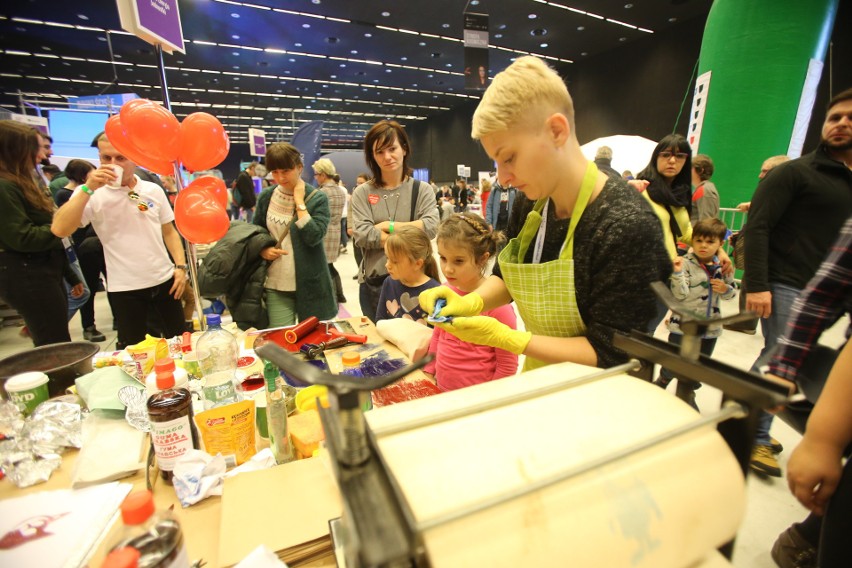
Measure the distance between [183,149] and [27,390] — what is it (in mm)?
1135

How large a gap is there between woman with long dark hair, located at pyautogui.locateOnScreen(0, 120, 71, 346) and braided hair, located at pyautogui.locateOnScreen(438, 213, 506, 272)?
210cm

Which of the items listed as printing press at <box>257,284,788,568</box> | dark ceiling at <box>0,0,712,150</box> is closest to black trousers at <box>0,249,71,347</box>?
printing press at <box>257,284,788,568</box>

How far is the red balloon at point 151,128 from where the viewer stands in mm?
1526

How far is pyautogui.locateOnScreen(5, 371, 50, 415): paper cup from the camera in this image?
1053mm

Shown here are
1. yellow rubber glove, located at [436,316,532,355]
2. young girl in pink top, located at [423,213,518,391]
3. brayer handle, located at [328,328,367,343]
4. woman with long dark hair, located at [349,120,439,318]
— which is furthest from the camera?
woman with long dark hair, located at [349,120,439,318]

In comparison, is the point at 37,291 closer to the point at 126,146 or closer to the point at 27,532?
the point at 126,146

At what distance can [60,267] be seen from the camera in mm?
2232

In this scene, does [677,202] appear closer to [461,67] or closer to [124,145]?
[124,145]

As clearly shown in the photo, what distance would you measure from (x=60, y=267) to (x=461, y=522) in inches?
113

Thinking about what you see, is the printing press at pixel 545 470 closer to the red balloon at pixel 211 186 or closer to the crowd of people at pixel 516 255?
the crowd of people at pixel 516 255

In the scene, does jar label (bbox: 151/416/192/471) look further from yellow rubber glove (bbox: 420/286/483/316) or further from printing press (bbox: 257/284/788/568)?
yellow rubber glove (bbox: 420/286/483/316)

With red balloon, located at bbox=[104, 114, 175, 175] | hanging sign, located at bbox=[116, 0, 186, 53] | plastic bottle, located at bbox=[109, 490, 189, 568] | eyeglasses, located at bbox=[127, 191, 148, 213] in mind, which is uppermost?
hanging sign, located at bbox=[116, 0, 186, 53]

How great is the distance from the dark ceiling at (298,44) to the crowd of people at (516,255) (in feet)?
15.9

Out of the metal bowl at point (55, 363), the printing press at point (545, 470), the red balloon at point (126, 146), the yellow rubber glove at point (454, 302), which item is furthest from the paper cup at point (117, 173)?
the printing press at point (545, 470)
